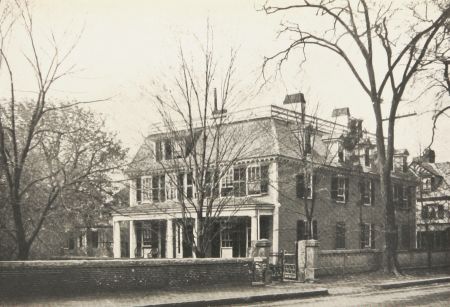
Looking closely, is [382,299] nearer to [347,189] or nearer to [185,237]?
[185,237]

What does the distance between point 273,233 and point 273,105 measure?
722 centimetres

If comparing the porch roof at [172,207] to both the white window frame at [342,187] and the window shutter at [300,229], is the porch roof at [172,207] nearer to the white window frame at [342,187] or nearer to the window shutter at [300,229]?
the window shutter at [300,229]

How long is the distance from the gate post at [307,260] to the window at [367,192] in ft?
59.2

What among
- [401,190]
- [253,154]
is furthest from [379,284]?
[401,190]

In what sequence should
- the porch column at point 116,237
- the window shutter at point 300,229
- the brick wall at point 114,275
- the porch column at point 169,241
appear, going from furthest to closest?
1. the porch column at point 116,237
2. the porch column at point 169,241
3. the window shutter at point 300,229
4. the brick wall at point 114,275

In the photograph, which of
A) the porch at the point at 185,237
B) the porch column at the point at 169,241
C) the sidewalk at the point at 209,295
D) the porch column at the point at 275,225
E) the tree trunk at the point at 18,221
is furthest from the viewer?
the porch column at the point at 169,241

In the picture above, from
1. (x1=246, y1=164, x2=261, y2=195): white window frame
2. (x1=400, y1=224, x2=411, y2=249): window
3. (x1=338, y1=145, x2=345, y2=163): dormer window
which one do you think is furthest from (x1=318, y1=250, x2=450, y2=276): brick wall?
(x1=400, y1=224, x2=411, y2=249): window

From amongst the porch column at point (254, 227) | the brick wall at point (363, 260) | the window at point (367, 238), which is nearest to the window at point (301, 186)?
the porch column at point (254, 227)

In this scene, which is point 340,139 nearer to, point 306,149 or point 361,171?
point 361,171

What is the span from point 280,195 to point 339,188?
598 centimetres

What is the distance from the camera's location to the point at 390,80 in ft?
79.9

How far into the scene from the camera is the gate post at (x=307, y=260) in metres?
20.0

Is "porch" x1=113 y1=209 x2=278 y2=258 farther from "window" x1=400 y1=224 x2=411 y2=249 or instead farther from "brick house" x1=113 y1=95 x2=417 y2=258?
"window" x1=400 y1=224 x2=411 y2=249

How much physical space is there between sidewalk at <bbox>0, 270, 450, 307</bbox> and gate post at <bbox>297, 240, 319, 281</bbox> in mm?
421
